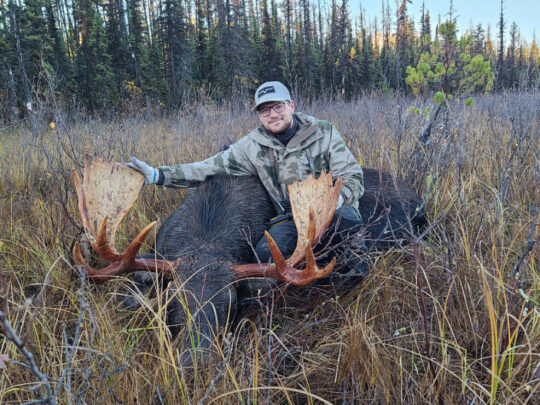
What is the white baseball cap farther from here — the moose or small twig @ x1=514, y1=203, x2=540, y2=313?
small twig @ x1=514, y1=203, x2=540, y2=313

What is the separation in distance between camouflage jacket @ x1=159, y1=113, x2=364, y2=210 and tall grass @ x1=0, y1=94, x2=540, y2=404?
725mm

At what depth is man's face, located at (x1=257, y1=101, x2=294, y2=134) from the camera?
3473 millimetres

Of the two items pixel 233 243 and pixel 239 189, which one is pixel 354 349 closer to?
pixel 233 243

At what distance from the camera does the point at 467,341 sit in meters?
1.91

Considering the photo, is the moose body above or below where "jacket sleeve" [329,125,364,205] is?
below

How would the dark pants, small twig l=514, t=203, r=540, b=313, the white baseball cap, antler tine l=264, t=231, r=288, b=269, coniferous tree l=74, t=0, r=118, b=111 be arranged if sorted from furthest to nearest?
1. coniferous tree l=74, t=0, r=118, b=111
2. the white baseball cap
3. the dark pants
4. antler tine l=264, t=231, r=288, b=269
5. small twig l=514, t=203, r=540, b=313

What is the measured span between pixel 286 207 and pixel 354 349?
1.85 m

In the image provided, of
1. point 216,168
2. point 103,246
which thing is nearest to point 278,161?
point 216,168

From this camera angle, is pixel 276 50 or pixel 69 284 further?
pixel 276 50

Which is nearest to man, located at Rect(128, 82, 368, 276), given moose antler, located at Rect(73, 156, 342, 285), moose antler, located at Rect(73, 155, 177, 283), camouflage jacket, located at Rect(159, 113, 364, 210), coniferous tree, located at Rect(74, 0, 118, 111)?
camouflage jacket, located at Rect(159, 113, 364, 210)

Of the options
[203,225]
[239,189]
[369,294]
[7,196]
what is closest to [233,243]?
[203,225]

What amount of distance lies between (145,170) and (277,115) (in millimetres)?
→ 1218

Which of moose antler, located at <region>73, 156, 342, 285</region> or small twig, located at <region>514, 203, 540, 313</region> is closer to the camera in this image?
small twig, located at <region>514, 203, 540, 313</region>

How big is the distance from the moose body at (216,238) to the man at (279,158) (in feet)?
0.41
